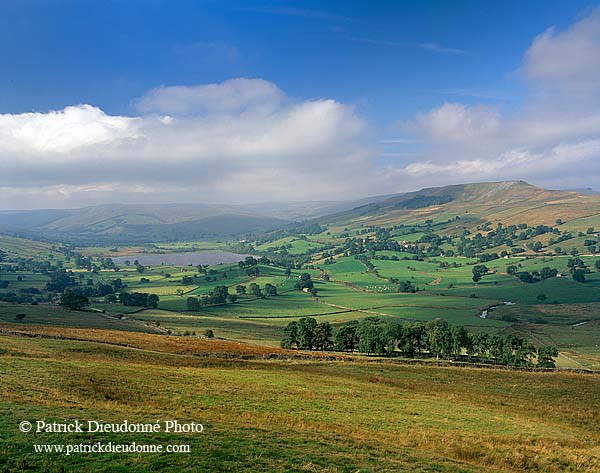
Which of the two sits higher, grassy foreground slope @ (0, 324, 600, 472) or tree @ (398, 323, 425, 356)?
grassy foreground slope @ (0, 324, 600, 472)

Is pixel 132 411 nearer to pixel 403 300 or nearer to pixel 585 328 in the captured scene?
pixel 585 328

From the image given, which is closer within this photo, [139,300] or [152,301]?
[139,300]

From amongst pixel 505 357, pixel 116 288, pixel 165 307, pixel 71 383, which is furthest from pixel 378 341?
pixel 116 288

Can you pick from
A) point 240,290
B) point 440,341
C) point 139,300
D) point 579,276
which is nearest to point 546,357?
point 440,341

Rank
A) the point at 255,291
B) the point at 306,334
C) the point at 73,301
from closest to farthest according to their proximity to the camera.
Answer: the point at 306,334, the point at 73,301, the point at 255,291

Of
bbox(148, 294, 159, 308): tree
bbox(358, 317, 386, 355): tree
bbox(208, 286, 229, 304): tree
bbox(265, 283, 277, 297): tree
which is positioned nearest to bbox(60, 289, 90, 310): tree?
bbox(148, 294, 159, 308): tree

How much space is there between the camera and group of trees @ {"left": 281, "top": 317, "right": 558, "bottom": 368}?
7850 cm

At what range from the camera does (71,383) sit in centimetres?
2883

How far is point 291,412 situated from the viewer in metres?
28.8

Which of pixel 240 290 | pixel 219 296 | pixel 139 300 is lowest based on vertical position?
pixel 240 290

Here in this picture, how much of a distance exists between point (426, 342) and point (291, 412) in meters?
62.0

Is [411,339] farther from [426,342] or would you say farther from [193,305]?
[193,305]

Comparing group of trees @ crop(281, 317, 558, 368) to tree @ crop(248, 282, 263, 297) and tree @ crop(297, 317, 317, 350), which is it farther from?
tree @ crop(248, 282, 263, 297)

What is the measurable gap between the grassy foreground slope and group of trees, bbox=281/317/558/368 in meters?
28.8
